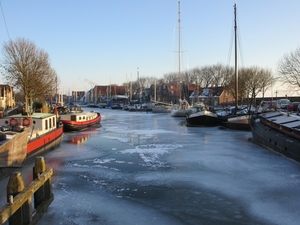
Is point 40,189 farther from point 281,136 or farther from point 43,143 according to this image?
point 281,136

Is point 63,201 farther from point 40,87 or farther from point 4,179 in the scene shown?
point 40,87

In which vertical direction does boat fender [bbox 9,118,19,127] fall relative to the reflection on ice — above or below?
above

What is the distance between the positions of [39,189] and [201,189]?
205 inches

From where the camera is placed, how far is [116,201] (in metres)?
9.66

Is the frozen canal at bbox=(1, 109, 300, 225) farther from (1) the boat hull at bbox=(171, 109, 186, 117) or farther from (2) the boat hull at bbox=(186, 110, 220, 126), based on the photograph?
(1) the boat hull at bbox=(171, 109, 186, 117)

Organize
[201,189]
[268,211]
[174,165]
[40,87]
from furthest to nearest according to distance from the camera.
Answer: [40,87], [174,165], [201,189], [268,211]

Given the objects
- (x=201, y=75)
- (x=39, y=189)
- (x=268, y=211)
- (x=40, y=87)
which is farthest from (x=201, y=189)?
(x=201, y=75)

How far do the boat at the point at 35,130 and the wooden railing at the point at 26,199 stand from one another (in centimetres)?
720

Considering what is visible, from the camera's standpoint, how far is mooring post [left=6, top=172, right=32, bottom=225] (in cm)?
698

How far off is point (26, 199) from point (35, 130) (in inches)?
565

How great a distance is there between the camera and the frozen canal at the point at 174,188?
841 centimetres

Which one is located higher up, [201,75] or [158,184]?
[201,75]

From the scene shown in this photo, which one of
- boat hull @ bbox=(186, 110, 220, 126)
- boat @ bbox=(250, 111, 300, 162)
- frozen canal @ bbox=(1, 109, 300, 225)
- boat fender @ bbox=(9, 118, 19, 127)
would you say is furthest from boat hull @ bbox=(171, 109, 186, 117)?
boat fender @ bbox=(9, 118, 19, 127)

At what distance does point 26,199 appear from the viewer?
283 inches
